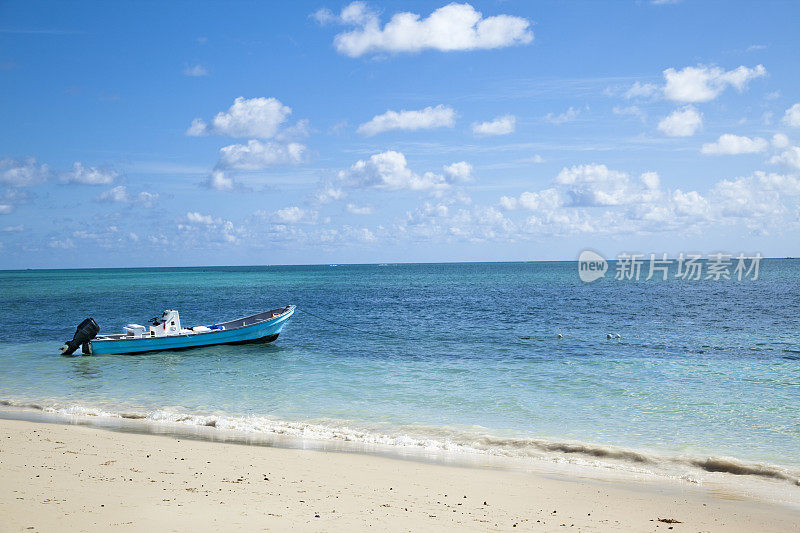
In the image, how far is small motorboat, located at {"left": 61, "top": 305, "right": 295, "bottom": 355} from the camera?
25688 millimetres

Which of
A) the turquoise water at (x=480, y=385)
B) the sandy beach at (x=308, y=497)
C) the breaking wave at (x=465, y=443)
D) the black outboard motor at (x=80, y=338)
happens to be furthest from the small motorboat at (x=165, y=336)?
the sandy beach at (x=308, y=497)

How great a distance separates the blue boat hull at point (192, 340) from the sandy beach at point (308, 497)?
15.8 metres

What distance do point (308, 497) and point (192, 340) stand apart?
2077 centimetres

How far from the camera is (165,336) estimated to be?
26.5m

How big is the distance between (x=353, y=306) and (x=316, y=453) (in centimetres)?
4178

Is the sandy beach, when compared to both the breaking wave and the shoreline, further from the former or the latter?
the breaking wave

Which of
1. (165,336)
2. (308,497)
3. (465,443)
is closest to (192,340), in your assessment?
(165,336)

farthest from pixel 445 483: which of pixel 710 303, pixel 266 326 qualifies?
pixel 710 303

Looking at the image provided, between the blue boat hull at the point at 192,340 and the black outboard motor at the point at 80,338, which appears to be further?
the blue boat hull at the point at 192,340

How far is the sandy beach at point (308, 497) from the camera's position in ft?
→ 23.8

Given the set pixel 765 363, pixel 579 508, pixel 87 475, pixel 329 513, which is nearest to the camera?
pixel 329 513

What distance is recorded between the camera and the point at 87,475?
9.08 m

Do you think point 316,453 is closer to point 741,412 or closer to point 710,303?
point 741,412

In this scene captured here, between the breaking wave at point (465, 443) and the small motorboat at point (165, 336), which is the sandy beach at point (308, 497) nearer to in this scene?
the breaking wave at point (465, 443)
